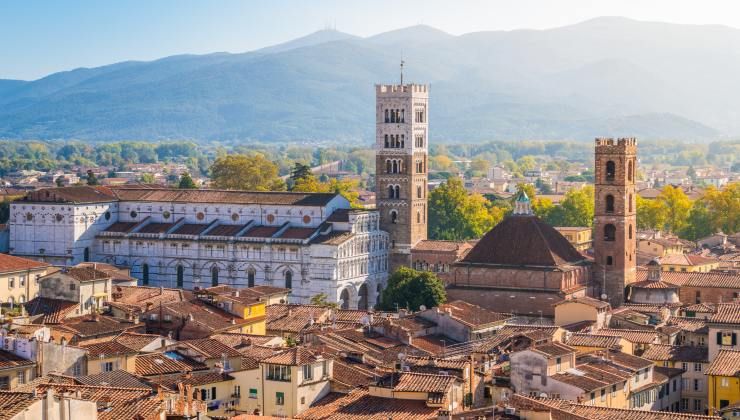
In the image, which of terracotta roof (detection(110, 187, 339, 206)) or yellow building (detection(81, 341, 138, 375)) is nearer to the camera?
yellow building (detection(81, 341, 138, 375))

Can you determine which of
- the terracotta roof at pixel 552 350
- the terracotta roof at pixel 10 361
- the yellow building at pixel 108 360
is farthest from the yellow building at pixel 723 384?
the terracotta roof at pixel 10 361

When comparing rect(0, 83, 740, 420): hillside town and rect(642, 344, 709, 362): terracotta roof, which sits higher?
rect(0, 83, 740, 420): hillside town

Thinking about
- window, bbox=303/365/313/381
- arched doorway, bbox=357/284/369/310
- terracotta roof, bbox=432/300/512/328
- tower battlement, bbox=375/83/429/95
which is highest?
tower battlement, bbox=375/83/429/95

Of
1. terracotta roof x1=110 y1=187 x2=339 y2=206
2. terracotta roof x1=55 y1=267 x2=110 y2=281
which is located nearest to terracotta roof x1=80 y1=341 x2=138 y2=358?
terracotta roof x1=55 y1=267 x2=110 y2=281

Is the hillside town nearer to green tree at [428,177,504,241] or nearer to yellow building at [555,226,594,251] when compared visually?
yellow building at [555,226,594,251]

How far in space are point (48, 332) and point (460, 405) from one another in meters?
13.3

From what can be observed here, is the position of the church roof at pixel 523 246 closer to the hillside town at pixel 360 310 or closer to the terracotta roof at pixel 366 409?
the hillside town at pixel 360 310

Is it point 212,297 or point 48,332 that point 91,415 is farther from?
point 212,297

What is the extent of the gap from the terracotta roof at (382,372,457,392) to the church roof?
37467 millimetres

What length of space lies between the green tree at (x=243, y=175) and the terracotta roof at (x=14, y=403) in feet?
336

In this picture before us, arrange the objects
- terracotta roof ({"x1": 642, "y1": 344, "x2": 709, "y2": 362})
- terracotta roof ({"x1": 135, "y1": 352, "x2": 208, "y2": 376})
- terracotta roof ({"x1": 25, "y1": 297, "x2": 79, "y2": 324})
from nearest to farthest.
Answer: terracotta roof ({"x1": 135, "y1": 352, "x2": 208, "y2": 376}) → terracotta roof ({"x1": 642, "y1": 344, "x2": 709, "y2": 362}) → terracotta roof ({"x1": 25, "y1": 297, "x2": 79, "y2": 324})

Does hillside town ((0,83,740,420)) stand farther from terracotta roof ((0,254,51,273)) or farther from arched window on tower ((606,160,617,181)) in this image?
terracotta roof ((0,254,51,273))

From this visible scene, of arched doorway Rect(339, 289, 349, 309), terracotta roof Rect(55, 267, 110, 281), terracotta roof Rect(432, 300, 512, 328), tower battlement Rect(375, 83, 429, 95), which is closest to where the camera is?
terracotta roof Rect(432, 300, 512, 328)

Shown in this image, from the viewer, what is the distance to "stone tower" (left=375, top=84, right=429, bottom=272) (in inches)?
3725
